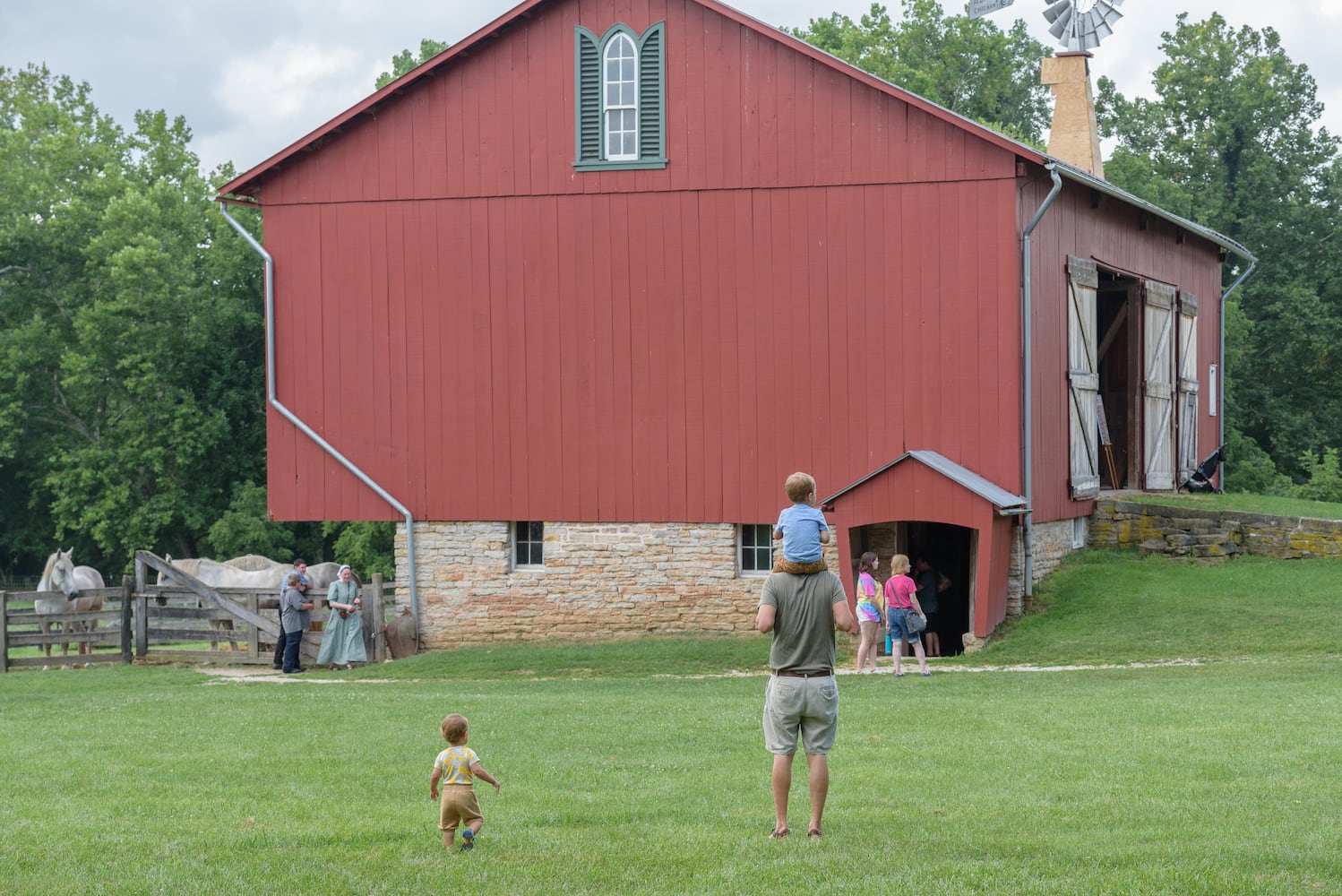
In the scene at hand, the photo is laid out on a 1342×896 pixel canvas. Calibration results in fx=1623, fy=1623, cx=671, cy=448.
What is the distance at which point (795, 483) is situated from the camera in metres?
8.53

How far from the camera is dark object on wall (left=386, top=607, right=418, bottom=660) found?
23.0 metres

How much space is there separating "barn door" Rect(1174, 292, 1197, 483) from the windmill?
519cm

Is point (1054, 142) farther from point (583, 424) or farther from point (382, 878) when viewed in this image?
point (382, 878)

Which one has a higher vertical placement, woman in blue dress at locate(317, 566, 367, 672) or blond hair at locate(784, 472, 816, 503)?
blond hair at locate(784, 472, 816, 503)

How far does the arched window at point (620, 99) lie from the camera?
22.3m

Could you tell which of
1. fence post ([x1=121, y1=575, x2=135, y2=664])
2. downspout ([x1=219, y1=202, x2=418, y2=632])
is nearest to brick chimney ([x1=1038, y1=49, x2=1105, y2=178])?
downspout ([x1=219, y1=202, x2=418, y2=632])

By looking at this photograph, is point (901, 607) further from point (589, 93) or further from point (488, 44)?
point (488, 44)

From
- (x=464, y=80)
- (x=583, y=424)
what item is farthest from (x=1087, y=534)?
(x=464, y=80)

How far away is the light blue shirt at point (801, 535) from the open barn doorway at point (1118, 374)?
59.1ft

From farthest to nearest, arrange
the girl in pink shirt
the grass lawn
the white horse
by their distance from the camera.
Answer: the white horse < the girl in pink shirt < the grass lawn

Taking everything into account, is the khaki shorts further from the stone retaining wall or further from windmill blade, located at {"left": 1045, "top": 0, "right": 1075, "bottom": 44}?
windmill blade, located at {"left": 1045, "top": 0, "right": 1075, "bottom": 44}

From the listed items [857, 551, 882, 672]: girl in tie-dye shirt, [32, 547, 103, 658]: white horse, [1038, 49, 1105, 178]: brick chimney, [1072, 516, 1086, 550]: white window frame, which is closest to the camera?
[857, 551, 882, 672]: girl in tie-dye shirt

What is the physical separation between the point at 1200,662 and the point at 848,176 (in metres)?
7.85

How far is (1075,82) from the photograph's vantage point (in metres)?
30.4
